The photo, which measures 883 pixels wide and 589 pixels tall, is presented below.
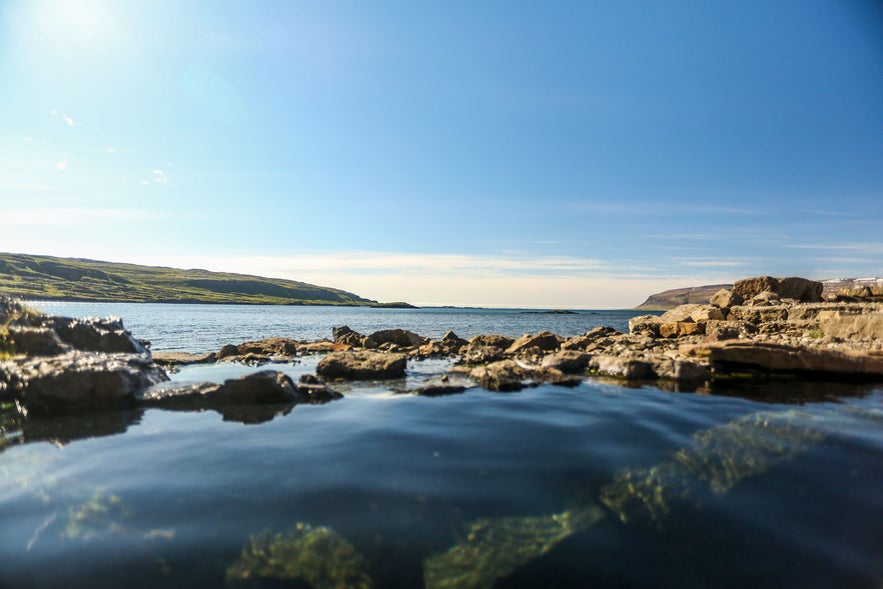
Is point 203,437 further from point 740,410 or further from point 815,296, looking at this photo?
point 815,296

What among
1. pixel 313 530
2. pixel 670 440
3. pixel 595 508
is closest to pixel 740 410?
pixel 670 440

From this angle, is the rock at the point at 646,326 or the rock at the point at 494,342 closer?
the rock at the point at 494,342

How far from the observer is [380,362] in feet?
50.0

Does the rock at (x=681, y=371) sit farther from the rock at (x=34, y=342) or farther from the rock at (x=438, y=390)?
the rock at (x=34, y=342)

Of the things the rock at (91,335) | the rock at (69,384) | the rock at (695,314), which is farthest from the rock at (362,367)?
the rock at (695,314)

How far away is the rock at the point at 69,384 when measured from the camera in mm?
9188

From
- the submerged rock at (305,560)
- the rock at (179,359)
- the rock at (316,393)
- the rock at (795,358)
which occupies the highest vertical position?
the rock at (795,358)

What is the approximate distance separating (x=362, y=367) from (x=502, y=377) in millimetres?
4932

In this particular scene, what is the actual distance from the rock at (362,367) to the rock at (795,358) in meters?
11.2

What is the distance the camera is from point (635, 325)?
3169 centimetres

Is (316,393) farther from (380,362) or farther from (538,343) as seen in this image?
(538,343)

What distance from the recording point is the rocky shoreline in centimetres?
972

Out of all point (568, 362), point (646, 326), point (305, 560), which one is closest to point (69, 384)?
point (305, 560)

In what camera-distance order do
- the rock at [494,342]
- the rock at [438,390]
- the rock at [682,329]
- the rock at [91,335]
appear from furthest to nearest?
the rock at [682,329]
the rock at [494,342]
the rock at [91,335]
the rock at [438,390]
